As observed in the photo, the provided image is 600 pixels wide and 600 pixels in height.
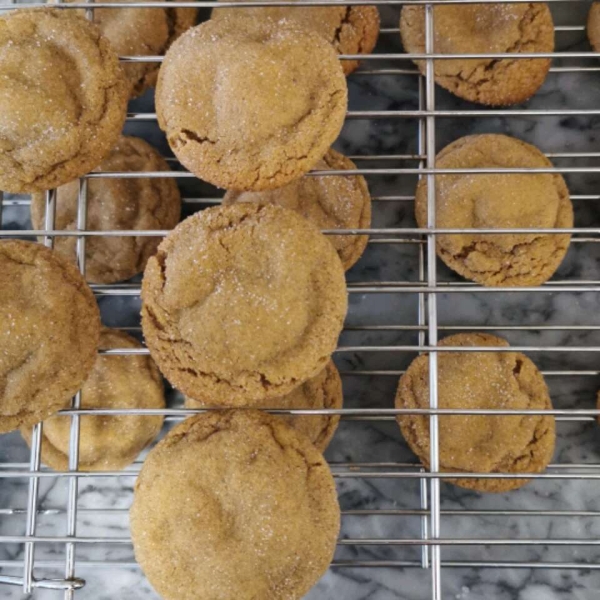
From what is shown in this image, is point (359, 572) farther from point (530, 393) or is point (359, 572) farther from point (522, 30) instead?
point (522, 30)

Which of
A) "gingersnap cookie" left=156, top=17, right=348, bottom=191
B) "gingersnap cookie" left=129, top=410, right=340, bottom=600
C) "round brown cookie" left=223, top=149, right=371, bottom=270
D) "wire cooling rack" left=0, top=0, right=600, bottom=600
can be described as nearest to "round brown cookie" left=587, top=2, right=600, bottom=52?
"wire cooling rack" left=0, top=0, right=600, bottom=600

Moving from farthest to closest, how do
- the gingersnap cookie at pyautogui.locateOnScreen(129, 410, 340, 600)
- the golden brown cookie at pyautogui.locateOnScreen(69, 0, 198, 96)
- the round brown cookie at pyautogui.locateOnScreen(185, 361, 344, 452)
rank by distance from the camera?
the golden brown cookie at pyautogui.locateOnScreen(69, 0, 198, 96) < the round brown cookie at pyautogui.locateOnScreen(185, 361, 344, 452) < the gingersnap cookie at pyautogui.locateOnScreen(129, 410, 340, 600)

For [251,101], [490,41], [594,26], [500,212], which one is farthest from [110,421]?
[594,26]

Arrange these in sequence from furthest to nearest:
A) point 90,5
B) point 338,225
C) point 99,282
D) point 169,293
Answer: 1. point 99,282
2. point 338,225
3. point 90,5
4. point 169,293

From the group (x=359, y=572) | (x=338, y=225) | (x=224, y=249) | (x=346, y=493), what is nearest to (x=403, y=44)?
(x=338, y=225)

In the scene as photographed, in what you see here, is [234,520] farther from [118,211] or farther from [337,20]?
[337,20]

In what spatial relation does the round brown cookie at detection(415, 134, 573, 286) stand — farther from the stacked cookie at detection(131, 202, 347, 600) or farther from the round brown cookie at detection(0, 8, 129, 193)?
the round brown cookie at detection(0, 8, 129, 193)
